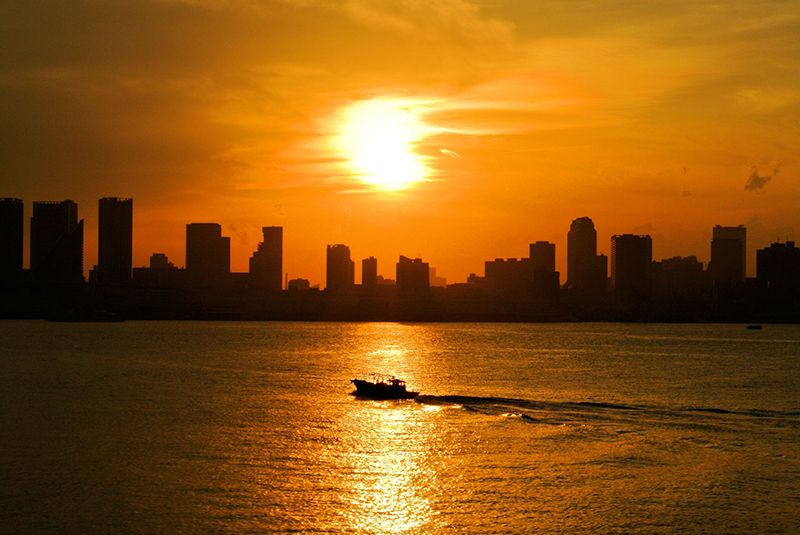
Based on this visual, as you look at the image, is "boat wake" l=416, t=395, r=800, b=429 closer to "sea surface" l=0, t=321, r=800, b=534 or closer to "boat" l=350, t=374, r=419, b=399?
"sea surface" l=0, t=321, r=800, b=534

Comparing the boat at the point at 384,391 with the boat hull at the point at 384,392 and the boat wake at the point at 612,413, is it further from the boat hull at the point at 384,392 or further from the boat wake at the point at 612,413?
the boat wake at the point at 612,413

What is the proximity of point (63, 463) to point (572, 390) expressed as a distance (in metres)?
56.2

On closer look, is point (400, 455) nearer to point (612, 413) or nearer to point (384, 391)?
point (612, 413)

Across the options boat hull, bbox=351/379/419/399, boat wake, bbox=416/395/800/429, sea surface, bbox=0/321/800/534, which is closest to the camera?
sea surface, bbox=0/321/800/534

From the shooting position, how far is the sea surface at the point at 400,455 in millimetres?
38188

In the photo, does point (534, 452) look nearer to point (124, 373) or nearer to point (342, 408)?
point (342, 408)

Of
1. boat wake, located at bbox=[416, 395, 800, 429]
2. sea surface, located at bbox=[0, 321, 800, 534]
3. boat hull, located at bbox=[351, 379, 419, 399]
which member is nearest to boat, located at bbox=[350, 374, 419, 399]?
boat hull, located at bbox=[351, 379, 419, 399]

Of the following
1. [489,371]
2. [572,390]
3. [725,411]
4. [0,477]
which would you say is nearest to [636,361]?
[489,371]

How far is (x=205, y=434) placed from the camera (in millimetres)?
58094

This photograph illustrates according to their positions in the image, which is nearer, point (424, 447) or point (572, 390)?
point (424, 447)

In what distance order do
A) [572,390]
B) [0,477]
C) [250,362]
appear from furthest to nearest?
[250,362] → [572,390] → [0,477]

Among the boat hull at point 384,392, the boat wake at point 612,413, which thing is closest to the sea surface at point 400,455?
the boat wake at point 612,413

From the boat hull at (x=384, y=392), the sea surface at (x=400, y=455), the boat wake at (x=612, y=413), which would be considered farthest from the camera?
the boat hull at (x=384, y=392)

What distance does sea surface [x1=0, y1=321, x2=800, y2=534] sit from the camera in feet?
125
